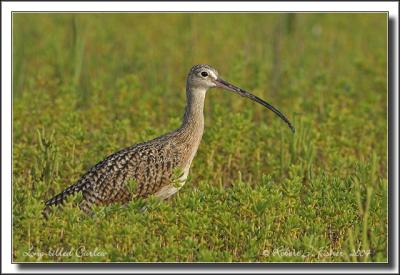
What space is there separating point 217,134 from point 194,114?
988 millimetres

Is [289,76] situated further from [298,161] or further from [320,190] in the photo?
[320,190]

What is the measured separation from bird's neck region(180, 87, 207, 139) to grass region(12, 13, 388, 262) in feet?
2.12

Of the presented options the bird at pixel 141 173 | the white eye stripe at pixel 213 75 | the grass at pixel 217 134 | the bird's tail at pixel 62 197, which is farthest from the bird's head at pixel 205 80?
the bird's tail at pixel 62 197

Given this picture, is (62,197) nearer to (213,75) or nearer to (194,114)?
(194,114)

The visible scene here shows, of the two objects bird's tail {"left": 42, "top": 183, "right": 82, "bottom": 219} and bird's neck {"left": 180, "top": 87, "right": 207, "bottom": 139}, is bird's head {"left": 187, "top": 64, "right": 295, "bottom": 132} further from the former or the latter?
bird's tail {"left": 42, "top": 183, "right": 82, "bottom": 219}

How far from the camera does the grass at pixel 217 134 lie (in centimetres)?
770

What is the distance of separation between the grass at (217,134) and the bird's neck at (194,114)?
0.65m

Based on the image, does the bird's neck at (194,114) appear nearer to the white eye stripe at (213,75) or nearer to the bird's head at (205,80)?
the bird's head at (205,80)

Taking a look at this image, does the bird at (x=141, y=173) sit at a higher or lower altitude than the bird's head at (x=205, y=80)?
lower

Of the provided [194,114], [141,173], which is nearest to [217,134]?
[194,114]

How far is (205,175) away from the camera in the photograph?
10.2 metres

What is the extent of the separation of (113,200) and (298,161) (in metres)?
2.66

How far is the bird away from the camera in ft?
28.4

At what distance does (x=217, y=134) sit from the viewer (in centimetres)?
1021
